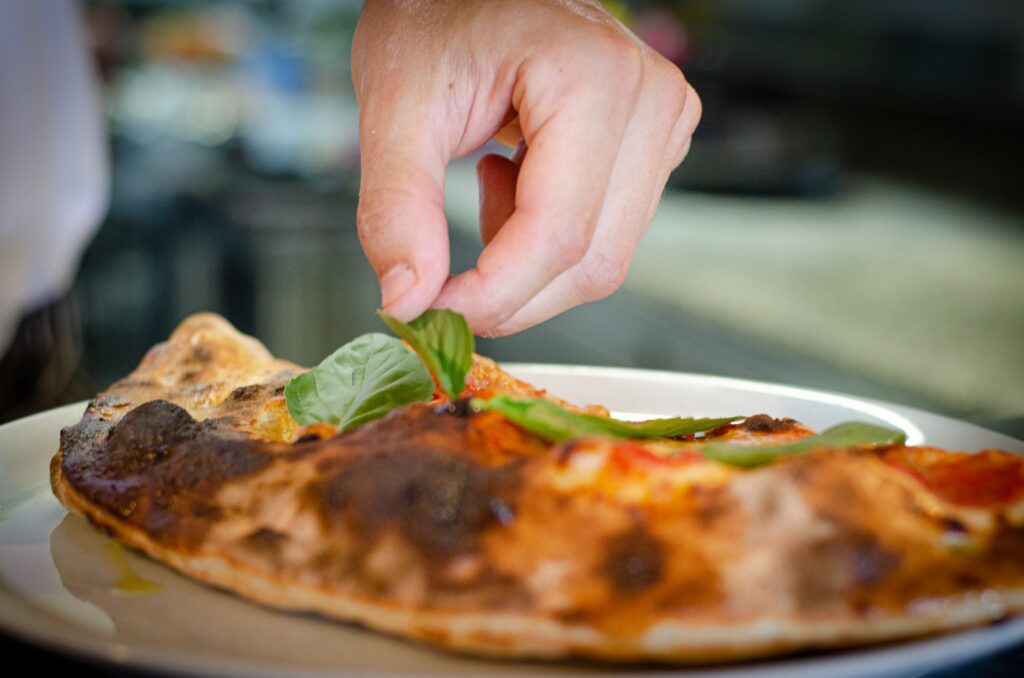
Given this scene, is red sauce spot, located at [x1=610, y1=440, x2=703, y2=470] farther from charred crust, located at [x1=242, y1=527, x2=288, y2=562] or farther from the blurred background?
the blurred background

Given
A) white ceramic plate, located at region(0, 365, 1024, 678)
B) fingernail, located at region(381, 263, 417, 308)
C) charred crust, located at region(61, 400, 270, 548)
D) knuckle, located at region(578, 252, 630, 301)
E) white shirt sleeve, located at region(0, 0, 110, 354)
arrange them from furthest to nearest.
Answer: white shirt sleeve, located at region(0, 0, 110, 354)
knuckle, located at region(578, 252, 630, 301)
fingernail, located at region(381, 263, 417, 308)
charred crust, located at region(61, 400, 270, 548)
white ceramic plate, located at region(0, 365, 1024, 678)

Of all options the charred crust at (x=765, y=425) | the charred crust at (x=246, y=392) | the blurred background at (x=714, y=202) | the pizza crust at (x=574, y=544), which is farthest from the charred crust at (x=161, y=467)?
the blurred background at (x=714, y=202)

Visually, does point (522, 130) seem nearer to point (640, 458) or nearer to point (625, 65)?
point (625, 65)

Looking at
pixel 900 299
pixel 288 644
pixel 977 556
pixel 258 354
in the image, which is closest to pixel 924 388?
pixel 900 299

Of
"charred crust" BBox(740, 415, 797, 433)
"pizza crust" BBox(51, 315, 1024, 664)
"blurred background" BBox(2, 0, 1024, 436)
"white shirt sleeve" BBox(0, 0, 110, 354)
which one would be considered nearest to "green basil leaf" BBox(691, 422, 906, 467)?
"pizza crust" BBox(51, 315, 1024, 664)

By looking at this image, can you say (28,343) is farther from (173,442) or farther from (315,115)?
(315,115)

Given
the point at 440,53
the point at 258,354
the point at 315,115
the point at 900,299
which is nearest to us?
the point at 440,53

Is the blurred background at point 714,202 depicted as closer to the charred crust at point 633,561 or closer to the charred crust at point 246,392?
the charred crust at point 246,392
